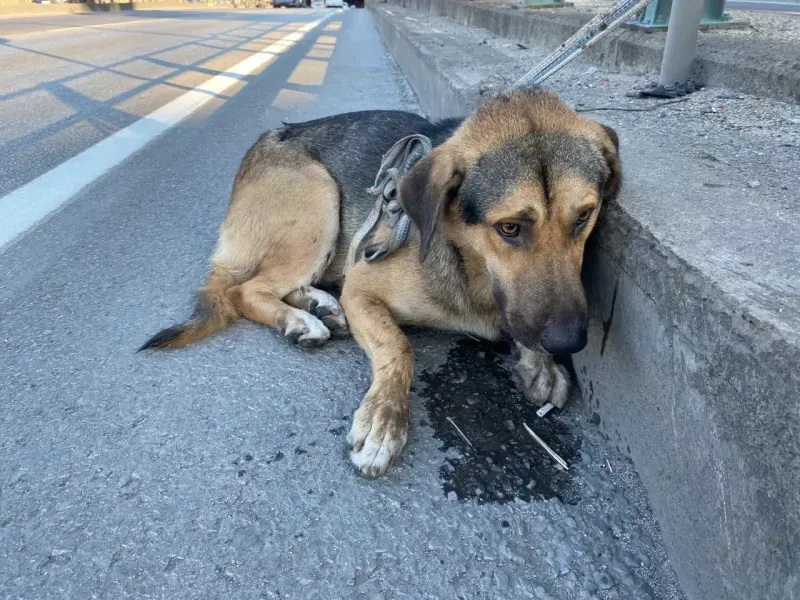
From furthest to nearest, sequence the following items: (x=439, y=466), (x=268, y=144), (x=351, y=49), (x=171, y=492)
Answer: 1. (x=351, y=49)
2. (x=268, y=144)
3. (x=439, y=466)
4. (x=171, y=492)

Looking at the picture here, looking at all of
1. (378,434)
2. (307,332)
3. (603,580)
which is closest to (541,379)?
(378,434)

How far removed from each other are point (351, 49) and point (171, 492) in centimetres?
1351

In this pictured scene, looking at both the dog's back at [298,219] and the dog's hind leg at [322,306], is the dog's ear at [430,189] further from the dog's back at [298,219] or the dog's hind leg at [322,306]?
the dog's hind leg at [322,306]

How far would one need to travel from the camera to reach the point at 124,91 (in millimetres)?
8227

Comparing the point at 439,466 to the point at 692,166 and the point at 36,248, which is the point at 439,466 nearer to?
the point at 692,166

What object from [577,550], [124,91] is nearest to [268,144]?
[577,550]

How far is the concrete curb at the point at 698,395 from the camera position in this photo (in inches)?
44.5

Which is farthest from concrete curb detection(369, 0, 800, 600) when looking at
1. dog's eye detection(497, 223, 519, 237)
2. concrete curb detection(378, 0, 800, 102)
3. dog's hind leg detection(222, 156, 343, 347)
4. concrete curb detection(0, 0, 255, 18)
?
concrete curb detection(0, 0, 255, 18)

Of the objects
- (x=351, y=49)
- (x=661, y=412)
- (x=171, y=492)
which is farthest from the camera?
(x=351, y=49)

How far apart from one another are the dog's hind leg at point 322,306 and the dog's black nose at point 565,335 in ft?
3.61

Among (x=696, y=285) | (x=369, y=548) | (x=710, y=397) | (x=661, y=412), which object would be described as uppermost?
(x=696, y=285)

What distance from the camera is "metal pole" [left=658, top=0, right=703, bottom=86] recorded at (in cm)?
359

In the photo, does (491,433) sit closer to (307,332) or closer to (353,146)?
(307,332)

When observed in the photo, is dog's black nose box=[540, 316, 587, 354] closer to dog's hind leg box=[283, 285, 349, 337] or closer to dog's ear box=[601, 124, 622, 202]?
dog's ear box=[601, 124, 622, 202]
